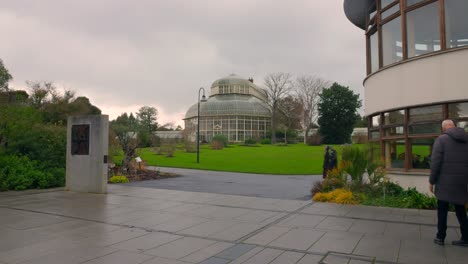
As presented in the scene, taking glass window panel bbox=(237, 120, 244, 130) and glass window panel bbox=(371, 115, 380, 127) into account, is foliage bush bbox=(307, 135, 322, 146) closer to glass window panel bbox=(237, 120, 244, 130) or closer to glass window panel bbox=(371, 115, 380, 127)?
glass window panel bbox=(237, 120, 244, 130)

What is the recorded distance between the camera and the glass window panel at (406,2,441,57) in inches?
420

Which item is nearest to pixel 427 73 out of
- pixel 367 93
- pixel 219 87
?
pixel 367 93

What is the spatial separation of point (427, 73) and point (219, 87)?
2983 inches

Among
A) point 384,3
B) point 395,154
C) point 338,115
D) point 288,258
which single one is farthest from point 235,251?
point 338,115

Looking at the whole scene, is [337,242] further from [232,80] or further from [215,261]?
[232,80]

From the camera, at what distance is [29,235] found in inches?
265

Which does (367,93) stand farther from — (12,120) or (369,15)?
(12,120)

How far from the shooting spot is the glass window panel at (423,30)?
10.7m

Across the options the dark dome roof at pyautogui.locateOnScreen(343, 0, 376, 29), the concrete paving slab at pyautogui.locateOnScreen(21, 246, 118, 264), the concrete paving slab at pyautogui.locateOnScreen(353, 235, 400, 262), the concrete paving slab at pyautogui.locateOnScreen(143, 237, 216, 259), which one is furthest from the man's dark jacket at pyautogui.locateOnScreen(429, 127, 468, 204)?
the dark dome roof at pyautogui.locateOnScreen(343, 0, 376, 29)

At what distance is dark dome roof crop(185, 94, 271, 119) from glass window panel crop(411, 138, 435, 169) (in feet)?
197

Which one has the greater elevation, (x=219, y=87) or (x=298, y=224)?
(x=219, y=87)

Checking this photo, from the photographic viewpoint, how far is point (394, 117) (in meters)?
11.9

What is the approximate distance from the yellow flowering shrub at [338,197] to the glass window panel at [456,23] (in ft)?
16.0

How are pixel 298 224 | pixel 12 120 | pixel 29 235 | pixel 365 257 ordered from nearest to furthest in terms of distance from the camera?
1. pixel 365 257
2. pixel 29 235
3. pixel 298 224
4. pixel 12 120
